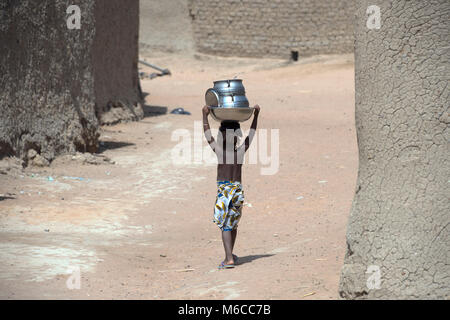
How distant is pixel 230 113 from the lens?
17.3 ft

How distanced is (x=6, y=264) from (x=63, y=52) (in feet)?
17.9

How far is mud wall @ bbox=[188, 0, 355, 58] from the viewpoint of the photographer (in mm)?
24516

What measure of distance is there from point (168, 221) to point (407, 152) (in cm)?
385

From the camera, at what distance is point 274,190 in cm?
868

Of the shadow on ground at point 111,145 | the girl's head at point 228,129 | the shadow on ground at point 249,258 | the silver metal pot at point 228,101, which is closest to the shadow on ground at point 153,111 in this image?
the shadow on ground at point 111,145

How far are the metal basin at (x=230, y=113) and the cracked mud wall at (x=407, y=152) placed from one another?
1311 mm

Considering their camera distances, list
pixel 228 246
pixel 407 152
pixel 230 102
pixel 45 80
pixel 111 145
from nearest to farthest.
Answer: pixel 407 152 → pixel 230 102 → pixel 228 246 → pixel 45 80 → pixel 111 145

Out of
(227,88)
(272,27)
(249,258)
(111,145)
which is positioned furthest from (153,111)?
(227,88)

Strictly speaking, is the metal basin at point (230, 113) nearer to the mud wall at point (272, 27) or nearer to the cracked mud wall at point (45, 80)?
the cracked mud wall at point (45, 80)

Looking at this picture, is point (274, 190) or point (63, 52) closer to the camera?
point (274, 190)

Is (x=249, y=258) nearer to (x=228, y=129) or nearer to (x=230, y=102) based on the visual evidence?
(x=228, y=129)

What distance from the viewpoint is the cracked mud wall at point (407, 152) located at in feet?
13.0

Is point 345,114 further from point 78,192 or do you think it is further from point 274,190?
point 78,192
